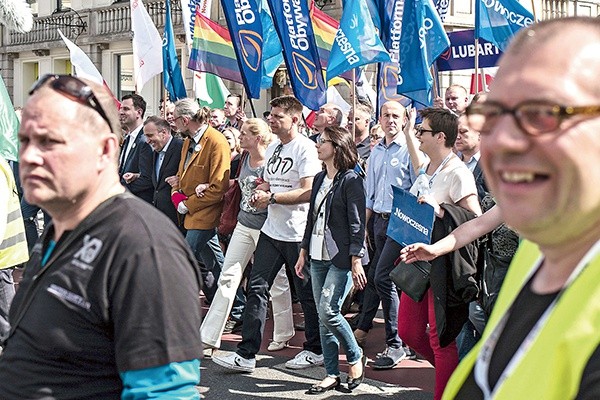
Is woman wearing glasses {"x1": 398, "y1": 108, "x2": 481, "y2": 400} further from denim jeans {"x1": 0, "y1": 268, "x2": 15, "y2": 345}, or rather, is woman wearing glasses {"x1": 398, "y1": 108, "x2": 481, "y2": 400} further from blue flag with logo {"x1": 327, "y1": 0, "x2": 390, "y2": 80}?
denim jeans {"x1": 0, "y1": 268, "x2": 15, "y2": 345}

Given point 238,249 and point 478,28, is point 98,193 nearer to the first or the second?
point 238,249

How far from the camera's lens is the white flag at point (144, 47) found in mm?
12180

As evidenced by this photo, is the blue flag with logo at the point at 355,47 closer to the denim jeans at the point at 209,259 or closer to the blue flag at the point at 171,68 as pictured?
the denim jeans at the point at 209,259

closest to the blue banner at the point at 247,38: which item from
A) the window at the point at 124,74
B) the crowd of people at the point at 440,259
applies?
the crowd of people at the point at 440,259

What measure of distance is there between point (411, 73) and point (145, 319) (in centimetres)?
636

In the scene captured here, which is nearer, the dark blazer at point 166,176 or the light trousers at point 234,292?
the light trousers at point 234,292

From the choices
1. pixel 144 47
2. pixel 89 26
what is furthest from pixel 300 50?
pixel 89 26

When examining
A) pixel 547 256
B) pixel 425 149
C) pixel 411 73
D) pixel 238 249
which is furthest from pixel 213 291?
pixel 547 256

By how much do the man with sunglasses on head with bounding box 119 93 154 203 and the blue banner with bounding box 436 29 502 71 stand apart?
11.3 ft

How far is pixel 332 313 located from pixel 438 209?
3.82 feet

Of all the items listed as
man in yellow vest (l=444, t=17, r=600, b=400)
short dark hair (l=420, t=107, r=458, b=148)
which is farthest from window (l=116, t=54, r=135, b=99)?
man in yellow vest (l=444, t=17, r=600, b=400)

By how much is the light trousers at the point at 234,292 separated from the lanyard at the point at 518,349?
5427mm

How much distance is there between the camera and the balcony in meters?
25.5

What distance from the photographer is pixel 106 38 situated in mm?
26906
